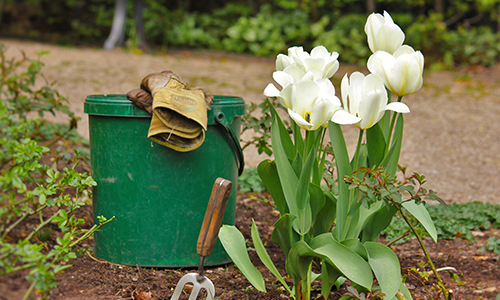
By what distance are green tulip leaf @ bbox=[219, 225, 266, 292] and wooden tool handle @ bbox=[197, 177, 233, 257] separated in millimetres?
53

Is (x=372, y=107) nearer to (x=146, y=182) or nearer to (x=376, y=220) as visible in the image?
(x=376, y=220)

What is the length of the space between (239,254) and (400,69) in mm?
879

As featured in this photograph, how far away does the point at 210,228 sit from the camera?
182cm

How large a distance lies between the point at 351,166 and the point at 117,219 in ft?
3.44

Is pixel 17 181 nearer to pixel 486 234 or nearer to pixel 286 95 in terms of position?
pixel 286 95

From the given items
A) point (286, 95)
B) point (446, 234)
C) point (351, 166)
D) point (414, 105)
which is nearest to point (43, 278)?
point (286, 95)

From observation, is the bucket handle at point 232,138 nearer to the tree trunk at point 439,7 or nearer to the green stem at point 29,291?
the green stem at point 29,291

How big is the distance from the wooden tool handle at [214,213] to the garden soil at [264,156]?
313 mm

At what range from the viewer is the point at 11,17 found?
12.5 m

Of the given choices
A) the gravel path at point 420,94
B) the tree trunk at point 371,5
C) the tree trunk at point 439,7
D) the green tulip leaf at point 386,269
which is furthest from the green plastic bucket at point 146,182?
the tree trunk at point 439,7

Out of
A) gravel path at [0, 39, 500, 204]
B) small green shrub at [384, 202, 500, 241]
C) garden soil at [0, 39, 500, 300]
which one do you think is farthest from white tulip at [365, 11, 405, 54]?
gravel path at [0, 39, 500, 204]

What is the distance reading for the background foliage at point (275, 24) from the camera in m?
10.0

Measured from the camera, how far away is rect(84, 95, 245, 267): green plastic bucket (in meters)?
2.13

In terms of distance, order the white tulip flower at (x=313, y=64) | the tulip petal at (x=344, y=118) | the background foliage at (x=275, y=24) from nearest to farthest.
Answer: the tulip petal at (x=344, y=118) < the white tulip flower at (x=313, y=64) < the background foliage at (x=275, y=24)
